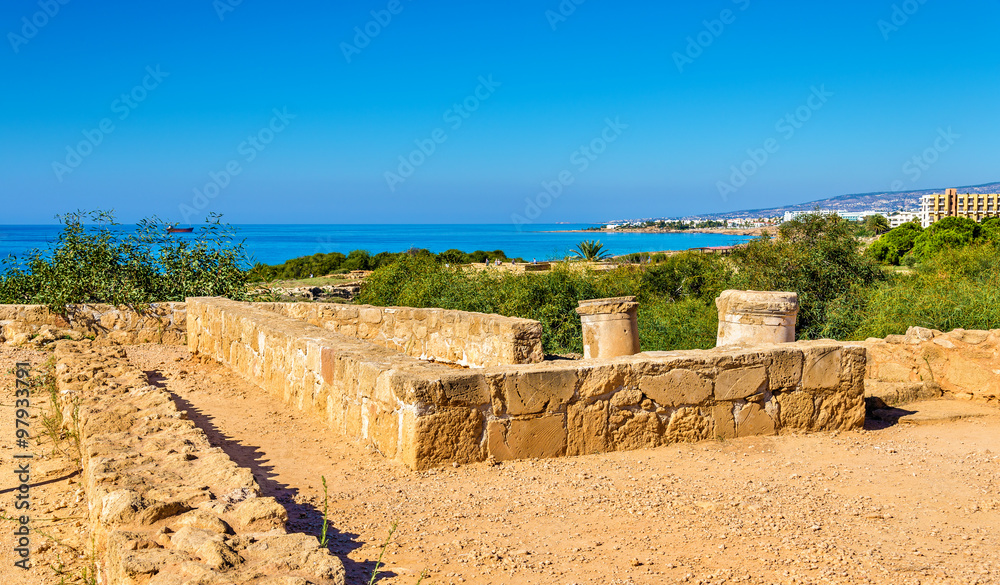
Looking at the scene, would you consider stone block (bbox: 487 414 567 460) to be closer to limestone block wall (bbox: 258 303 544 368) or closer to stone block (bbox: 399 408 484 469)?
stone block (bbox: 399 408 484 469)

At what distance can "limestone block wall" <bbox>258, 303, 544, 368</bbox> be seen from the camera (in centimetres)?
802

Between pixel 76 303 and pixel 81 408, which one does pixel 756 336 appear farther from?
pixel 76 303

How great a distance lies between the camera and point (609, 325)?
8.99 m

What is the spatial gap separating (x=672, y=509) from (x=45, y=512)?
3.56m

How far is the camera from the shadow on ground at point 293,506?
10.6 feet

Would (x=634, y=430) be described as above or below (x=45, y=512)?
above

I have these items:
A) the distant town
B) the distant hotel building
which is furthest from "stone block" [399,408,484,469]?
the distant hotel building

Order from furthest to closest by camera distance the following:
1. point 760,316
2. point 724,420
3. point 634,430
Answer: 1. point 760,316
2. point 724,420
3. point 634,430

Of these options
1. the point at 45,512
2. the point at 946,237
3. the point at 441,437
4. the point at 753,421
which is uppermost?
the point at 946,237

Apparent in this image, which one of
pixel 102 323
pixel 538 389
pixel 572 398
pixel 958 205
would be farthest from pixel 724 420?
pixel 958 205

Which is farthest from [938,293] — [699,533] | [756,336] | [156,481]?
[156,481]

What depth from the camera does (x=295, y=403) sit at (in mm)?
6605

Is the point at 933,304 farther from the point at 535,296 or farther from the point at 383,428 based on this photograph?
the point at 383,428

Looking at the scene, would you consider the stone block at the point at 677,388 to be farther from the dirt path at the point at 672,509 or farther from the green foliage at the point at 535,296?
the green foliage at the point at 535,296
